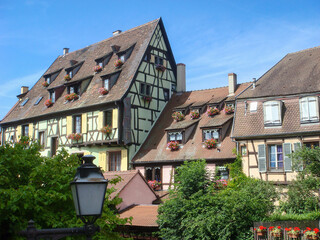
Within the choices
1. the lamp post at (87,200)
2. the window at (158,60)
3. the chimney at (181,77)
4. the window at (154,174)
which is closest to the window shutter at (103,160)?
the window at (154,174)

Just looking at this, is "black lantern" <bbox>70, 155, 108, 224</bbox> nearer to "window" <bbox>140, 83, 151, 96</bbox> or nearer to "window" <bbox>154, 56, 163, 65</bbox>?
"window" <bbox>140, 83, 151, 96</bbox>

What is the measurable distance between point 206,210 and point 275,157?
6.55 metres

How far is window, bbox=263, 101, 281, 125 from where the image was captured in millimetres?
21734

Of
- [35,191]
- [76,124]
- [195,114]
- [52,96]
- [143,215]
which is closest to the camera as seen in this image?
[35,191]

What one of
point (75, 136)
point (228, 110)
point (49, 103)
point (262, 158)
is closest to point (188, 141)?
point (228, 110)

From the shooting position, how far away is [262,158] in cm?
2148

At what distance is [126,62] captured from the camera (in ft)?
98.6

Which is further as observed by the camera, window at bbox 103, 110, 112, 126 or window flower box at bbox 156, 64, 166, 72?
window flower box at bbox 156, 64, 166, 72

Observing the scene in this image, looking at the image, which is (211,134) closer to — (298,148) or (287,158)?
(287,158)

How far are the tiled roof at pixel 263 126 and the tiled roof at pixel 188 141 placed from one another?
5.14 feet

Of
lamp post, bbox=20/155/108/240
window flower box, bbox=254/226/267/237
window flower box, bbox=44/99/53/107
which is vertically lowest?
window flower box, bbox=254/226/267/237

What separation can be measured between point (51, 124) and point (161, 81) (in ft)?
29.1

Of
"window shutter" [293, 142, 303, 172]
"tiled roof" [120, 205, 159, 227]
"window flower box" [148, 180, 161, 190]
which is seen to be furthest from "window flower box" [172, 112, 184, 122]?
"window shutter" [293, 142, 303, 172]

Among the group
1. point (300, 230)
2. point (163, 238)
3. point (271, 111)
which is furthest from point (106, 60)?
point (300, 230)
